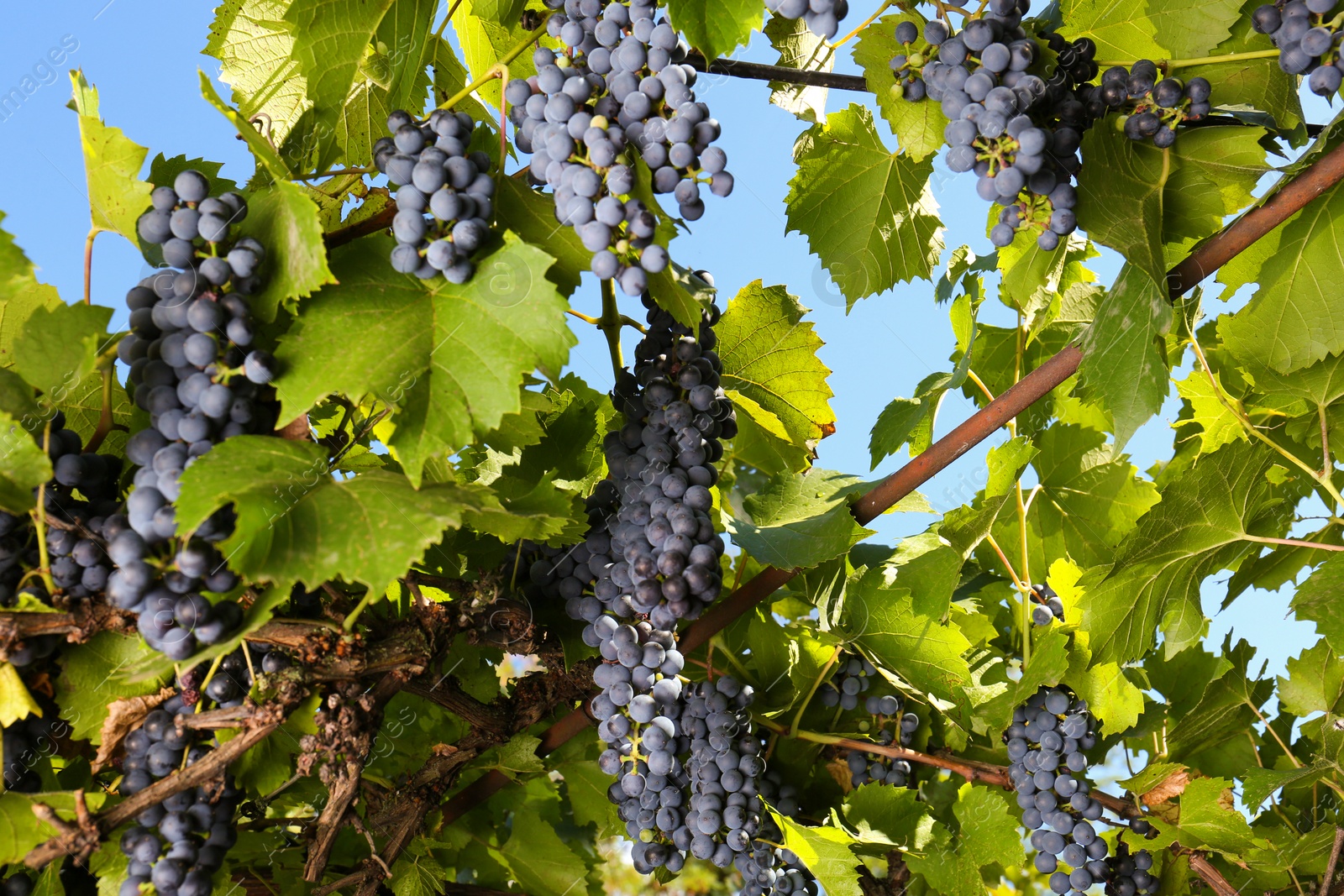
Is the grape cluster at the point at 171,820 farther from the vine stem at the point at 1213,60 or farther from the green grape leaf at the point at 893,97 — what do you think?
the vine stem at the point at 1213,60

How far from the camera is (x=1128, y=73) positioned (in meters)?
0.84

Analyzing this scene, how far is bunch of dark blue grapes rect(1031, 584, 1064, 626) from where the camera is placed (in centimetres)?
116

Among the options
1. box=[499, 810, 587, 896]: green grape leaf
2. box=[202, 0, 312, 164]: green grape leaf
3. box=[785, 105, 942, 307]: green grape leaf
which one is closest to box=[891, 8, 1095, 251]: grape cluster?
box=[785, 105, 942, 307]: green grape leaf

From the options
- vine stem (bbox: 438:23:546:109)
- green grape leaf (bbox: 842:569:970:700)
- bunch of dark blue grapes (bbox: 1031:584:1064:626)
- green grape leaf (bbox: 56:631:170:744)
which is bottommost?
bunch of dark blue grapes (bbox: 1031:584:1064:626)

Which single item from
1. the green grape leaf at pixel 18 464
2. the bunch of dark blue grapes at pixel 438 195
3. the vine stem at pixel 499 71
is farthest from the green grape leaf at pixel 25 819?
the vine stem at pixel 499 71

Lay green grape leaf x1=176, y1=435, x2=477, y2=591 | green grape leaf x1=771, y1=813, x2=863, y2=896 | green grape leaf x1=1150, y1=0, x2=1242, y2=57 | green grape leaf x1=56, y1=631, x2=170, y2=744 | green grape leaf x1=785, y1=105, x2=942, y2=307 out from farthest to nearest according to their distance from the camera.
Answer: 1. green grape leaf x1=785, y1=105, x2=942, y2=307
2. green grape leaf x1=771, y1=813, x2=863, y2=896
3. green grape leaf x1=1150, y1=0, x2=1242, y2=57
4. green grape leaf x1=56, y1=631, x2=170, y2=744
5. green grape leaf x1=176, y1=435, x2=477, y2=591

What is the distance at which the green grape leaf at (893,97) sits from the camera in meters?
0.88

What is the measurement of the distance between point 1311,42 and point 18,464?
3.32 ft

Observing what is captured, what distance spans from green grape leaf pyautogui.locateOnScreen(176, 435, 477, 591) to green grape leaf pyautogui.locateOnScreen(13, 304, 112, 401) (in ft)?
0.45

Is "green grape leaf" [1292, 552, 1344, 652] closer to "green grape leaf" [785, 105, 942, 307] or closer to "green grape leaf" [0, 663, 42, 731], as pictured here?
"green grape leaf" [785, 105, 942, 307]

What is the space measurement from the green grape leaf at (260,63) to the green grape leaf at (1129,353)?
30.5 inches

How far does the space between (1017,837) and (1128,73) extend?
31.7 inches

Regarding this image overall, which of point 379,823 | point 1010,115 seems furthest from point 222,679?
point 1010,115

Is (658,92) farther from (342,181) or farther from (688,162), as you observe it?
(342,181)
